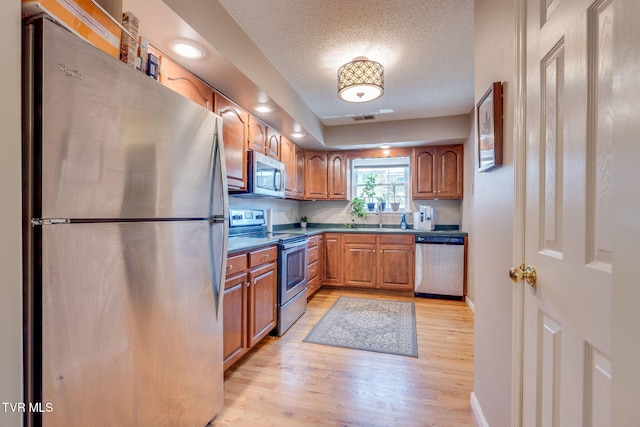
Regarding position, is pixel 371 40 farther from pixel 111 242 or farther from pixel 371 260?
pixel 371 260

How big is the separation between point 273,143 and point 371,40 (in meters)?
1.54

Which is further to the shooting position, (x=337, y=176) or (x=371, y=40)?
(x=337, y=176)

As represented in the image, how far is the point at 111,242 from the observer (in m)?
0.93

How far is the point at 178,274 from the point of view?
4.03 feet

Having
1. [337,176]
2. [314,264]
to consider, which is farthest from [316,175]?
[314,264]

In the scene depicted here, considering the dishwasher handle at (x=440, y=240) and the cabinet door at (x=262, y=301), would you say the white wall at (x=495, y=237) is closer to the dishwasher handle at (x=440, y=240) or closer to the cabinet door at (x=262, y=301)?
the cabinet door at (x=262, y=301)

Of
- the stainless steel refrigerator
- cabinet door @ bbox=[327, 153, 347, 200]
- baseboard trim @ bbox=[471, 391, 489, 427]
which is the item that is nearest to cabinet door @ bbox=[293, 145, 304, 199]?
cabinet door @ bbox=[327, 153, 347, 200]

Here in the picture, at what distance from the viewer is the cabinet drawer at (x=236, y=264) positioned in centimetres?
183

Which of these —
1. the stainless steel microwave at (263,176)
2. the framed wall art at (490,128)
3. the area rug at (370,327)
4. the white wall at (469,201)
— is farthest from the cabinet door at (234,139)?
the white wall at (469,201)

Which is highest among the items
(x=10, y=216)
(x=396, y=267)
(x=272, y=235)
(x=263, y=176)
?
(x=263, y=176)

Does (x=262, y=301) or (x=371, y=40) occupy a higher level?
(x=371, y=40)

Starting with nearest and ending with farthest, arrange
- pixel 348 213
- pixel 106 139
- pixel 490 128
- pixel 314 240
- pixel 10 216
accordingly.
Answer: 1. pixel 10 216
2. pixel 106 139
3. pixel 490 128
4. pixel 314 240
5. pixel 348 213

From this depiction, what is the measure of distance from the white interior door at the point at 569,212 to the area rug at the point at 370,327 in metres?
1.51

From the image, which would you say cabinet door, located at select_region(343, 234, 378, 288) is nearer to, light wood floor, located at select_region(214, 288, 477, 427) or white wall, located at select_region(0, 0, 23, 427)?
light wood floor, located at select_region(214, 288, 477, 427)
